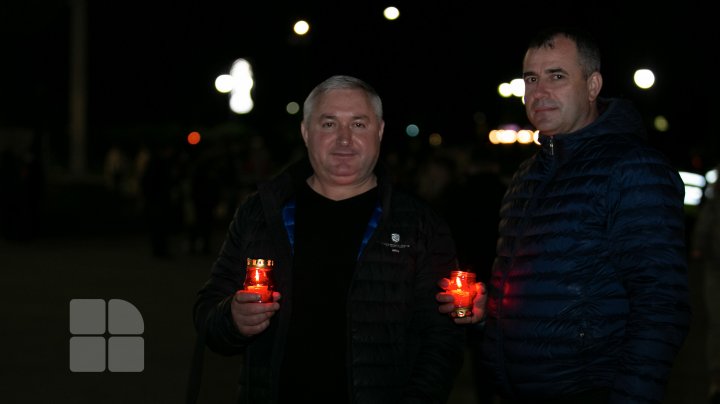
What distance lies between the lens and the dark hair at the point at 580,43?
14.0 feet

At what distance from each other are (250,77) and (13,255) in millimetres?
8447

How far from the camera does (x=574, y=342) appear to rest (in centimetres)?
397

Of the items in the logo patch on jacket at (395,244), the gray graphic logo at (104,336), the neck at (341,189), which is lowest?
the gray graphic logo at (104,336)

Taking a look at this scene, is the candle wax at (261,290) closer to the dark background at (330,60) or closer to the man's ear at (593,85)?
the man's ear at (593,85)

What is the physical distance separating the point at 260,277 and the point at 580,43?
1.47m

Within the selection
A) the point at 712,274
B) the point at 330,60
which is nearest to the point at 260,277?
the point at 712,274

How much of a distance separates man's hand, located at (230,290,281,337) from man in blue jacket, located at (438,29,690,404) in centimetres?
67

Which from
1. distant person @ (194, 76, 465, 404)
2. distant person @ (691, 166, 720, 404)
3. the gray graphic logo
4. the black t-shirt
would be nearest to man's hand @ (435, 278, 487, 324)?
distant person @ (194, 76, 465, 404)

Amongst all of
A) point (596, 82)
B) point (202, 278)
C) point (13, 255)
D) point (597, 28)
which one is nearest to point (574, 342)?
point (596, 82)

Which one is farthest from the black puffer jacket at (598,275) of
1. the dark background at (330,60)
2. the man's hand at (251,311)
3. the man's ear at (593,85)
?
the dark background at (330,60)

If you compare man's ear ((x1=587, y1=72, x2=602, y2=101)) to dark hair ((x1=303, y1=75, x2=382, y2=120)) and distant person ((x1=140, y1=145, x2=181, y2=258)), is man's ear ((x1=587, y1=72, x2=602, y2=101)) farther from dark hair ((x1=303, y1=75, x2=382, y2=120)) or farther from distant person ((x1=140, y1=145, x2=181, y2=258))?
distant person ((x1=140, y1=145, x2=181, y2=258))

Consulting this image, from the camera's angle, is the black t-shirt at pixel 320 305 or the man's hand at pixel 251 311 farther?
the black t-shirt at pixel 320 305

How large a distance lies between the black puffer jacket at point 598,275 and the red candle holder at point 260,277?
2.86 feet

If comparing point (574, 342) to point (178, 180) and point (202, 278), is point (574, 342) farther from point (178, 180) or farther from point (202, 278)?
point (178, 180)
